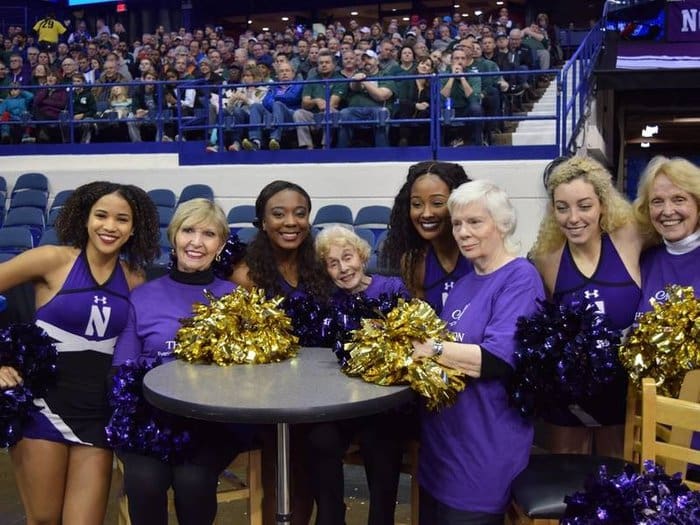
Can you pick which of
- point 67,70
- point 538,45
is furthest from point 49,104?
point 538,45

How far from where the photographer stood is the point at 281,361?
2.42 m

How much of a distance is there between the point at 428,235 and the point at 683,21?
7883mm

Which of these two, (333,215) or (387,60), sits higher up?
(387,60)

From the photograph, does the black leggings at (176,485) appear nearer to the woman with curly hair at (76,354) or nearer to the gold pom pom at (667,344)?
the woman with curly hair at (76,354)

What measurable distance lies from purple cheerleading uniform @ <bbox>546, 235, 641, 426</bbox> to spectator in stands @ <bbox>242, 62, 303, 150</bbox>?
18.5 feet

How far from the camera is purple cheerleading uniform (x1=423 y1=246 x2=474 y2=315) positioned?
2.64 m

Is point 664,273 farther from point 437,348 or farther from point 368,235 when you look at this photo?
point 368,235

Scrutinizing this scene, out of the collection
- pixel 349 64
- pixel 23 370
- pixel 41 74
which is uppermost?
pixel 41 74

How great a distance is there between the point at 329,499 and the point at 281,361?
0.42m

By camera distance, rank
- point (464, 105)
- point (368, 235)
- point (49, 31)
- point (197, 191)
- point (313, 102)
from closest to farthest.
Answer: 1. point (368, 235)
2. point (464, 105)
3. point (197, 191)
4. point (313, 102)
5. point (49, 31)

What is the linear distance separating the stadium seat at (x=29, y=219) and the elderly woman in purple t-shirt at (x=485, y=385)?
6079mm

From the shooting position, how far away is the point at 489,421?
223 centimetres

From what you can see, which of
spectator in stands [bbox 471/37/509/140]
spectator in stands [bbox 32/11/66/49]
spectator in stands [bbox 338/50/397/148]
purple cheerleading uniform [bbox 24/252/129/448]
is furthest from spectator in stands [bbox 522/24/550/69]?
spectator in stands [bbox 32/11/66/49]

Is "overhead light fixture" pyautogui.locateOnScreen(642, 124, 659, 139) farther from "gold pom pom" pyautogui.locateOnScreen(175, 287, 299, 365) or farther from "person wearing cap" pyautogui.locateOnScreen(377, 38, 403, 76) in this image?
"gold pom pom" pyautogui.locateOnScreen(175, 287, 299, 365)
